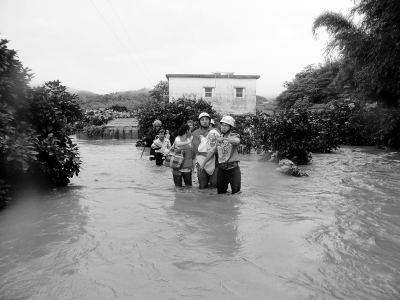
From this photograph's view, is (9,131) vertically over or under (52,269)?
over

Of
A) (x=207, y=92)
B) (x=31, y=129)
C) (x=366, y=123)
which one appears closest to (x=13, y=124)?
(x=31, y=129)

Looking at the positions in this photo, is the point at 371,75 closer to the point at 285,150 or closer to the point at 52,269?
the point at 285,150

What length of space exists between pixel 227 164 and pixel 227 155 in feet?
0.60

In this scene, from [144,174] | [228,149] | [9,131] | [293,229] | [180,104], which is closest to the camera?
[293,229]

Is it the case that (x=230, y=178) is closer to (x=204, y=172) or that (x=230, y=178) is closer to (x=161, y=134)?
(x=204, y=172)

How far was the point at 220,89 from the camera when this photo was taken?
36781 mm

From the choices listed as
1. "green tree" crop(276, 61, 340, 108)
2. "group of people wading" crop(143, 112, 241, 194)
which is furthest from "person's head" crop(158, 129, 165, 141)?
"green tree" crop(276, 61, 340, 108)

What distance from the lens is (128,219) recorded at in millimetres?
5859

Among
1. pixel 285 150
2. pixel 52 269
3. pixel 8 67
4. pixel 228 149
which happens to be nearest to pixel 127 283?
pixel 52 269

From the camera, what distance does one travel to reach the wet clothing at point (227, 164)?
685 cm

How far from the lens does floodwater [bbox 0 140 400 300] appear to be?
11.5 ft

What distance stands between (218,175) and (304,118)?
279 inches

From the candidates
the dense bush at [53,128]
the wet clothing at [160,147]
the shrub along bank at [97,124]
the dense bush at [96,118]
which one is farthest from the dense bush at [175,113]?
the dense bush at [96,118]

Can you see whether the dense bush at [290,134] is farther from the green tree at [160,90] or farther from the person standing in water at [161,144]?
the green tree at [160,90]
